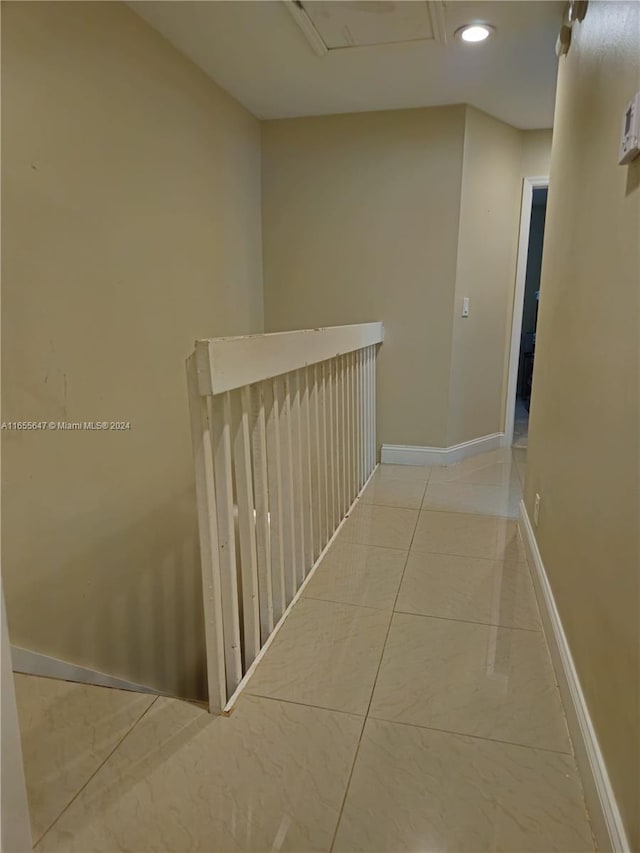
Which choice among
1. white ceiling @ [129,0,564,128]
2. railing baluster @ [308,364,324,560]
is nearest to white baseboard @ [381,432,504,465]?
railing baluster @ [308,364,324,560]

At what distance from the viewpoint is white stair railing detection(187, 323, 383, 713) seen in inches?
52.8

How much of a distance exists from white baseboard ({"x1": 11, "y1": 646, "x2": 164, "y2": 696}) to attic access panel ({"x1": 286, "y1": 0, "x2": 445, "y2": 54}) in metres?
2.73

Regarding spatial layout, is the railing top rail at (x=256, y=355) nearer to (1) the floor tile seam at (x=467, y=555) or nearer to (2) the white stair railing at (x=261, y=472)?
(2) the white stair railing at (x=261, y=472)

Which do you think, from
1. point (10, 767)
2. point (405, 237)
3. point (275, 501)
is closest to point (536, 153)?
point (405, 237)

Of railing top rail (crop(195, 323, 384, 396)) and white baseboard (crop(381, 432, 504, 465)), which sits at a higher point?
railing top rail (crop(195, 323, 384, 396))

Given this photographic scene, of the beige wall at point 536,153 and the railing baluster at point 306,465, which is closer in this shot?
the railing baluster at point 306,465

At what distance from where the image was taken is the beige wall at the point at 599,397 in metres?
1.01

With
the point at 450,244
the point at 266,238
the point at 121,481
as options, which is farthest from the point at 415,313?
A: the point at 121,481

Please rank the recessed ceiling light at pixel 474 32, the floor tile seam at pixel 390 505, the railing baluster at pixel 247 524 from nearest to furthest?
the railing baluster at pixel 247 524, the recessed ceiling light at pixel 474 32, the floor tile seam at pixel 390 505

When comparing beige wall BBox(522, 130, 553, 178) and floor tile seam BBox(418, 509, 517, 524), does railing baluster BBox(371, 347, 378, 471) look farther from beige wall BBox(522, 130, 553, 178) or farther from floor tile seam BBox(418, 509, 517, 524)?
beige wall BBox(522, 130, 553, 178)

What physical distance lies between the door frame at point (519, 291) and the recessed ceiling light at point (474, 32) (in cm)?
149

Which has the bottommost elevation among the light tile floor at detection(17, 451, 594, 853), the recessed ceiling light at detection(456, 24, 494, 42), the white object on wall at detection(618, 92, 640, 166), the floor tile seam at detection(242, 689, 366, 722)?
the floor tile seam at detection(242, 689, 366, 722)

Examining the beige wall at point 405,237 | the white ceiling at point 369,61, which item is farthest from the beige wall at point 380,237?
the white ceiling at point 369,61

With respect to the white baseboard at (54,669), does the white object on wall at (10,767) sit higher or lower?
higher
